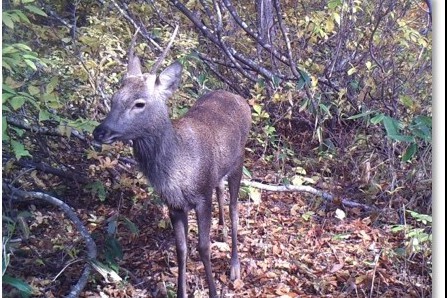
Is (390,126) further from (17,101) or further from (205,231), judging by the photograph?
(17,101)

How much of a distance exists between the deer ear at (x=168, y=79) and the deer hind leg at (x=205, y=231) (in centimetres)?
83

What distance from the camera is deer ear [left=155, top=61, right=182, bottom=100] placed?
3.90 m

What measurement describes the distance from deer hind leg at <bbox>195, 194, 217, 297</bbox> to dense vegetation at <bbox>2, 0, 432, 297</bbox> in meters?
0.32

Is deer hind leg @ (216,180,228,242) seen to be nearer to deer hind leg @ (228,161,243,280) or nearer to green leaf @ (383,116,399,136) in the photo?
deer hind leg @ (228,161,243,280)

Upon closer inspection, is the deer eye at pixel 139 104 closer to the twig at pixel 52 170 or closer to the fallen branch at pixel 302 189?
the twig at pixel 52 170

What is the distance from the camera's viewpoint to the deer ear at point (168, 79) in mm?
3897

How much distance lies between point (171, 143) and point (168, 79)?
0.45 m

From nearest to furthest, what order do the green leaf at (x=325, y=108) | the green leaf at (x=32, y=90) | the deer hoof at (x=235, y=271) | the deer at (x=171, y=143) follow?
the green leaf at (x=32, y=90) < the deer at (x=171, y=143) < the deer hoof at (x=235, y=271) < the green leaf at (x=325, y=108)

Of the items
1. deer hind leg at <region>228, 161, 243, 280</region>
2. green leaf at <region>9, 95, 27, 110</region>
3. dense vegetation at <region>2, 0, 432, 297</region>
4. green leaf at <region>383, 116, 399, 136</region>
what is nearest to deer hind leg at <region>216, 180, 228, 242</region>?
dense vegetation at <region>2, 0, 432, 297</region>

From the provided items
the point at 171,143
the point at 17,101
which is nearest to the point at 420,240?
the point at 171,143

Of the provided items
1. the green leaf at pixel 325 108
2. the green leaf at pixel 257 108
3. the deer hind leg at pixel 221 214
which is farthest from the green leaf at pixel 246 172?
the green leaf at pixel 325 108

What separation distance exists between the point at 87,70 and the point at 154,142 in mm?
1566

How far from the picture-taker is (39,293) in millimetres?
4004

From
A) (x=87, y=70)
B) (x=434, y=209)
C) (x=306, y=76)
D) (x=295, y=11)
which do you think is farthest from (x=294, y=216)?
(x=295, y=11)
